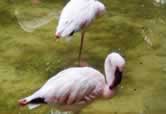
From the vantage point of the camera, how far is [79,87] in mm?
3252

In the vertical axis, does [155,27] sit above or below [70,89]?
below

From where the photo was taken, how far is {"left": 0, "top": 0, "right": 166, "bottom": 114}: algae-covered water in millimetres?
3980

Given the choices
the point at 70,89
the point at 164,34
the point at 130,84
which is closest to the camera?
the point at 70,89

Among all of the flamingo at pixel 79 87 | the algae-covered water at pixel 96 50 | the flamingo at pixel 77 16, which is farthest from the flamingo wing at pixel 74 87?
the flamingo at pixel 77 16

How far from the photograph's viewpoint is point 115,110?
3.87 meters

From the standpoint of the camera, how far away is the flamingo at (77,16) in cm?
402

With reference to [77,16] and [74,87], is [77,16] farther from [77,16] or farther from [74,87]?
[74,87]

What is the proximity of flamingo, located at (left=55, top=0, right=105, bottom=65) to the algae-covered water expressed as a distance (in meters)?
0.39

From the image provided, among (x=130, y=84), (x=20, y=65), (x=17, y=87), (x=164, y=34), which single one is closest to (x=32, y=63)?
(x=20, y=65)

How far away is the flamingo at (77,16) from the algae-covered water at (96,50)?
39 centimetres

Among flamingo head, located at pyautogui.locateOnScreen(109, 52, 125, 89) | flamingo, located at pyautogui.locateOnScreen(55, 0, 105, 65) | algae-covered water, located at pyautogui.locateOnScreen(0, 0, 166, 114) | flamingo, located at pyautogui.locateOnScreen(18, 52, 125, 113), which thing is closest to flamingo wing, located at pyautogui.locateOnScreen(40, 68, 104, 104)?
flamingo, located at pyautogui.locateOnScreen(18, 52, 125, 113)

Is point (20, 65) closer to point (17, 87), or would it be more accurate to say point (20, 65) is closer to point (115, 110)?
point (17, 87)

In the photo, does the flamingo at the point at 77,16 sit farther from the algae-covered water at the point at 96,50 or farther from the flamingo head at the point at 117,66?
the flamingo head at the point at 117,66

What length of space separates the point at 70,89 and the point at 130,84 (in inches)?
44.4
